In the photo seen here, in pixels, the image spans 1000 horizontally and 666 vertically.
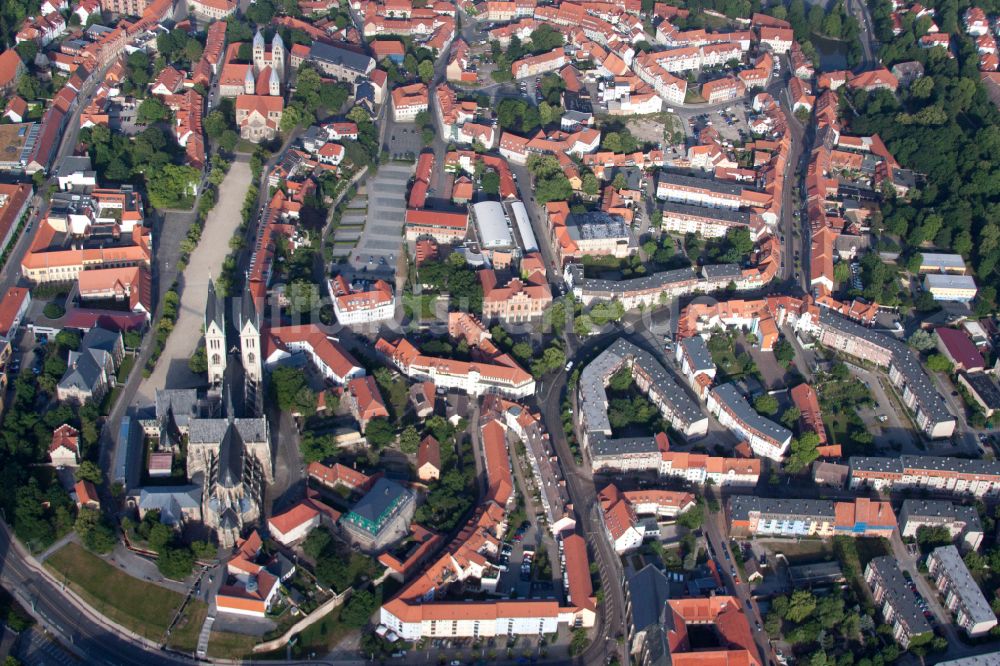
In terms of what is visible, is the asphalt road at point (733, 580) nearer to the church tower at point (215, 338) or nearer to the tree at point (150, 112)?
the church tower at point (215, 338)

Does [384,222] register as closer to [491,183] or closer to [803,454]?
[491,183]

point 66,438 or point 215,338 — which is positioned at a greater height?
point 215,338

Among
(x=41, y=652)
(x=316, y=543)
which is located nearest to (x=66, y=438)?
(x=41, y=652)

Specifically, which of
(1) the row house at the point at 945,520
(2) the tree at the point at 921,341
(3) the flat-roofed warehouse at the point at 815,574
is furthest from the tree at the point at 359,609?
(2) the tree at the point at 921,341

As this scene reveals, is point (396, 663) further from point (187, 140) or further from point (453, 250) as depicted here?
point (187, 140)

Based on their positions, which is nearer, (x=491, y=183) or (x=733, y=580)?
(x=733, y=580)

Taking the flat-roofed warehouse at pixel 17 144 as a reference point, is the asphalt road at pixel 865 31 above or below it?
above
